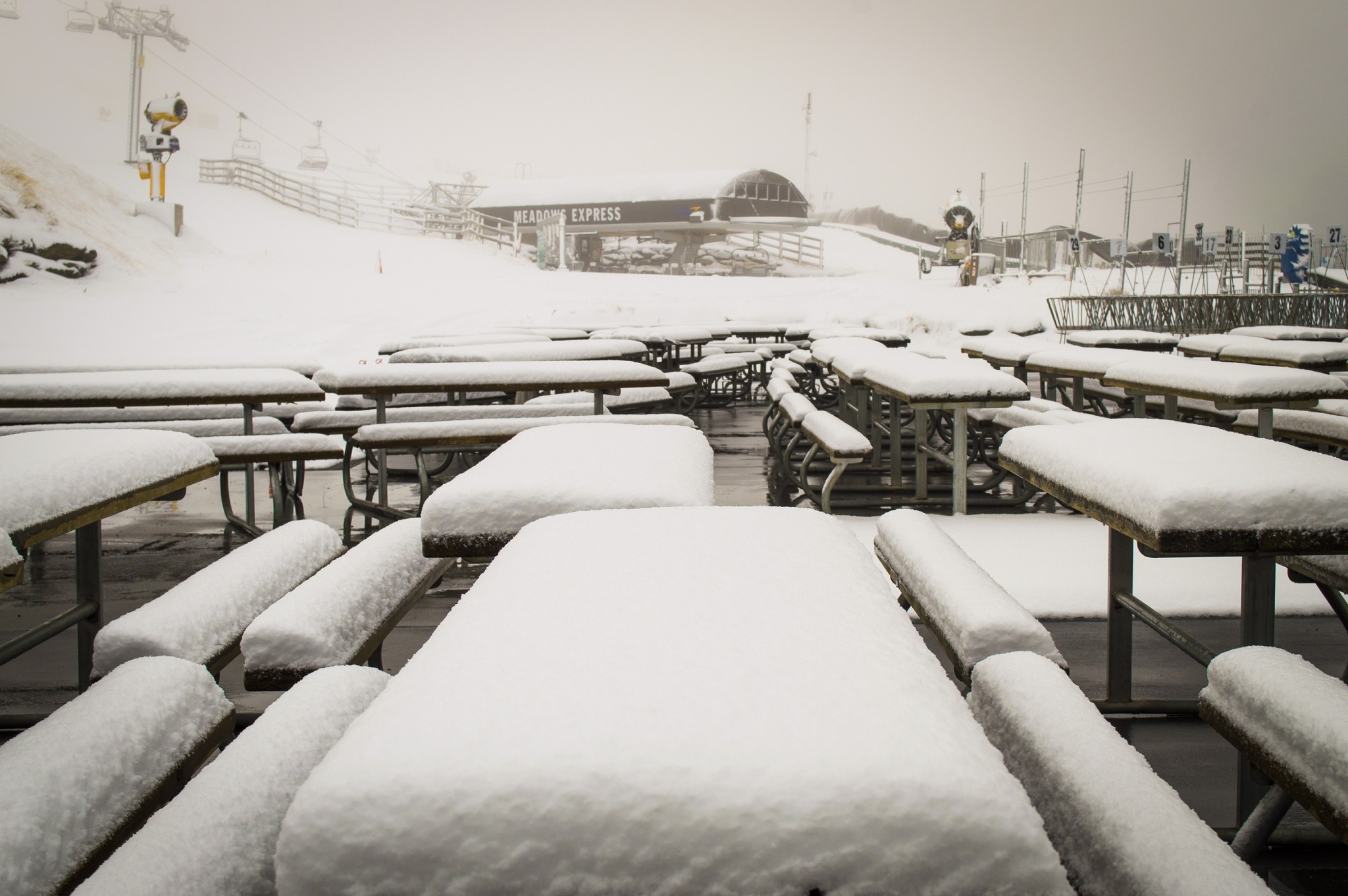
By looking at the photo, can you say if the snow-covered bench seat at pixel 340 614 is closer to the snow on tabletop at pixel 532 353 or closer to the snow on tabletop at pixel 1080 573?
the snow on tabletop at pixel 1080 573

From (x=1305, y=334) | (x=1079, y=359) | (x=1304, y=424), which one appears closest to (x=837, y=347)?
(x=1079, y=359)

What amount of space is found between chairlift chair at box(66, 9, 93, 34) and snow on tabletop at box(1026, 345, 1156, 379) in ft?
26.7

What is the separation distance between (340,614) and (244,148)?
14454 millimetres

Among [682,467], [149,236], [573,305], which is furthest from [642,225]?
[682,467]

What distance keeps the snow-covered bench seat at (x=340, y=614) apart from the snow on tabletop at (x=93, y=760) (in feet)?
0.24

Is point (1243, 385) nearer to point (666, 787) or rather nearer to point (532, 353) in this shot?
point (666, 787)

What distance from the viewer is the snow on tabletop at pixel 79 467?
48.1 inches

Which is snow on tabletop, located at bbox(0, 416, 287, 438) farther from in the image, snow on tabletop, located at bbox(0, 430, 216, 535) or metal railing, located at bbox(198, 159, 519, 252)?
metal railing, located at bbox(198, 159, 519, 252)

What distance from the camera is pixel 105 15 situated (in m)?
8.03

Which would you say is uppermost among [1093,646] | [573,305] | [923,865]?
[573,305]

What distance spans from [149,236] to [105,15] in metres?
2.42

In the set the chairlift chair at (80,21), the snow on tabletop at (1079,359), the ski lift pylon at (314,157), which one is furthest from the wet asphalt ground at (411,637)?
the ski lift pylon at (314,157)

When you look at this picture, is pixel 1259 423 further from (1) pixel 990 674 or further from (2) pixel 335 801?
(2) pixel 335 801

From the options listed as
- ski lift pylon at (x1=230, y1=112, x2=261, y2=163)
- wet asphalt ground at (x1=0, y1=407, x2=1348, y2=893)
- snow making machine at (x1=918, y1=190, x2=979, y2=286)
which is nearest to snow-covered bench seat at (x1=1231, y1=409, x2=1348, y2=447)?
wet asphalt ground at (x1=0, y1=407, x2=1348, y2=893)
